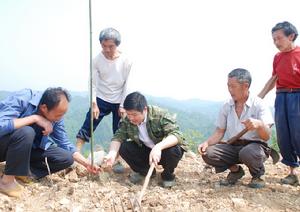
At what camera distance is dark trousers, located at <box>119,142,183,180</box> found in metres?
3.88

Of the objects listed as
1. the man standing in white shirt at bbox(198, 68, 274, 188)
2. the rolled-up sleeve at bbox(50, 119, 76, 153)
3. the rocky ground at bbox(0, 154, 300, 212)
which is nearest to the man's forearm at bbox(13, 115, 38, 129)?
the rolled-up sleeve at bbox(50, 119, 76, 153)

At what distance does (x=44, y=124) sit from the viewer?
3582 millimetres

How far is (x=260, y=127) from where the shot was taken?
12.1 ft

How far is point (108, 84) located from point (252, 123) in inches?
79.5

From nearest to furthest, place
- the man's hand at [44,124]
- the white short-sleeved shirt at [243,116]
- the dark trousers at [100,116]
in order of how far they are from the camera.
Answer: the man's hand at [44,124]
the white short-sleeved shirt at [243,116]
the dark trousers at [100,116]

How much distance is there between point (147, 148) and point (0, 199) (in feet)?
5.00

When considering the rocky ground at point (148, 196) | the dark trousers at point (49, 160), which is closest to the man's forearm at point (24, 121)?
the dark trousers at point (49, 160)

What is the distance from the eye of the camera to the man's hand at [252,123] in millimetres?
3629

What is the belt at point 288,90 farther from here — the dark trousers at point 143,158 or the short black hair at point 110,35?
the short black hair at point 110,35

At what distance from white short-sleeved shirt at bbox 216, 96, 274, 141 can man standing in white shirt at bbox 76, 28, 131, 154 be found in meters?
1.33

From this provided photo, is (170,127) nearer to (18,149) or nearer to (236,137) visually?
(236,137)

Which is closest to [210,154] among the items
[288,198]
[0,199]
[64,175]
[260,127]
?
[260,127]

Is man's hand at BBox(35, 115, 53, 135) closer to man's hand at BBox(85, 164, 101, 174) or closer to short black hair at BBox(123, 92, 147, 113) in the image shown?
man's hand at BBox(85, 164, 101, 174)

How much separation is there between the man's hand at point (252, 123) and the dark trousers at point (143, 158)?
28.3 inches
